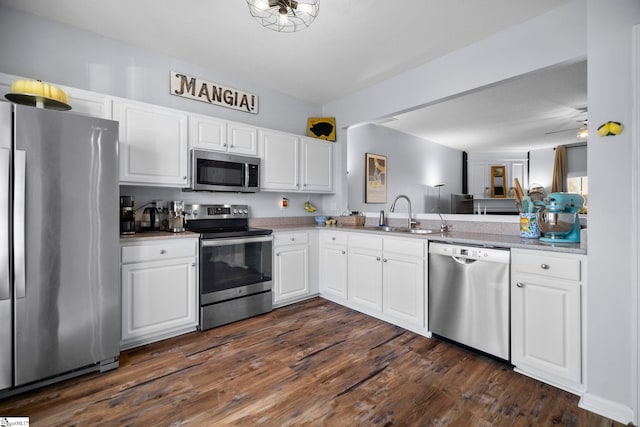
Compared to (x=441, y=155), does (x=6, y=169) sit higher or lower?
lower

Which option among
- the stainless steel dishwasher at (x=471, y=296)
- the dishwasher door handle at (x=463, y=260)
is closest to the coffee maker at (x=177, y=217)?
the stainless steel dishwasher at (x=471, y=296)

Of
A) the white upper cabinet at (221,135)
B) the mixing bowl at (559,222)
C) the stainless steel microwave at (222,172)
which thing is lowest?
the mixing bowl at (559,222)

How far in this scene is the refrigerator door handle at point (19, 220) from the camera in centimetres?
166

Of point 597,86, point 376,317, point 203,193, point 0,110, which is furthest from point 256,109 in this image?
point 597,86

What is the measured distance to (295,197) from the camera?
4000mm

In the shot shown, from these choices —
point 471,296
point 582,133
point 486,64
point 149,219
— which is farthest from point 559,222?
point 149,219

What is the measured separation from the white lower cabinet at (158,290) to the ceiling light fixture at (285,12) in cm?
187

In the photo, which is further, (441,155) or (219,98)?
(441,155)

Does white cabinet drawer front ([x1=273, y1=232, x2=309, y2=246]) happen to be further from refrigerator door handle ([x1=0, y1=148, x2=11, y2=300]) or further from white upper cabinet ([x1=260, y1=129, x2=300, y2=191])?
refrigerator door handle ([x1=0, y1=148, x2=11, y2=300])

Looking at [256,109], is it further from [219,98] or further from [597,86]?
[597,86]

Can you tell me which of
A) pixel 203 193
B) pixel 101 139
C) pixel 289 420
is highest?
pixel 101 139

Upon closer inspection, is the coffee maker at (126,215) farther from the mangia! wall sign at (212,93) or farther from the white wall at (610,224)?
the white wall at (610,224)

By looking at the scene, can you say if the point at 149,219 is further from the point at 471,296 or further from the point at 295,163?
the point at 471,296

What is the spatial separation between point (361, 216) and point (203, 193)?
6.23 ft
